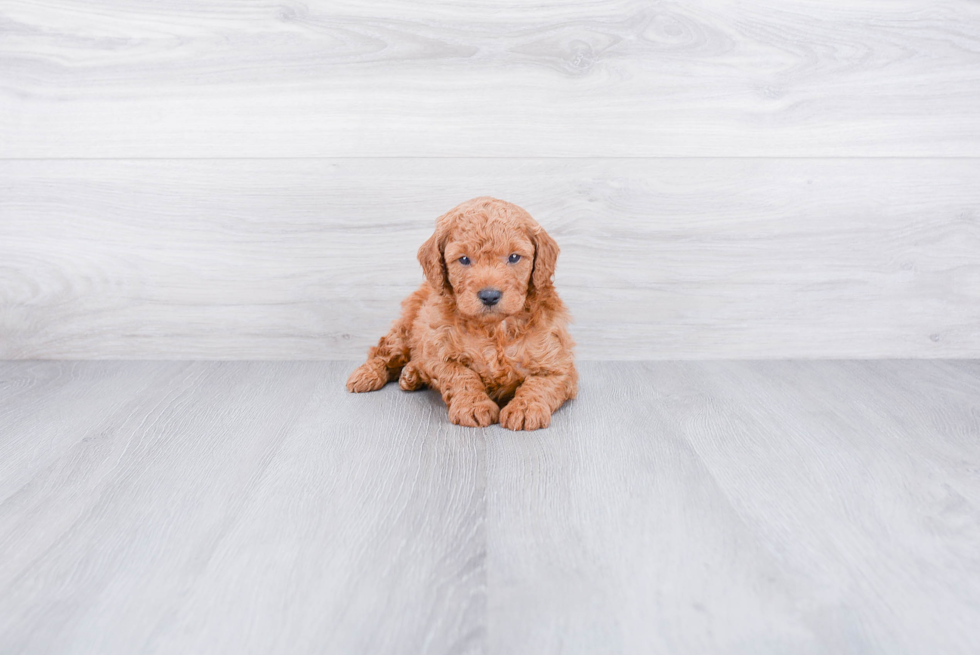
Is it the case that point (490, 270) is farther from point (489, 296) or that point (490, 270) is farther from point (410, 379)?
point (410, 379)

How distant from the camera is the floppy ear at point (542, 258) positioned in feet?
4.42

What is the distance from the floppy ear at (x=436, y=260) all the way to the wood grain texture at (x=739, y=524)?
34 centimetres

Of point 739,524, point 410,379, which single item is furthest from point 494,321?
point 739,524

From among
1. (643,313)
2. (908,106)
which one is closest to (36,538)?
(643,313)

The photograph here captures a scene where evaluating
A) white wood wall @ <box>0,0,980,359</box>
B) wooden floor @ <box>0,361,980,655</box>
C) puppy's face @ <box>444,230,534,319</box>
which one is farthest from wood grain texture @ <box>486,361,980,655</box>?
white wood wall @ <box>0,0,980,359</box>

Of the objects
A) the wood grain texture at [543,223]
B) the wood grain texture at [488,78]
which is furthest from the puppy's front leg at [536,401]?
the wood grain texture at [488,78]

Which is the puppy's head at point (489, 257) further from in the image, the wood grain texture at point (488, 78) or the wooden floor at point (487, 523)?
the wood grain texture at point (488, 78)

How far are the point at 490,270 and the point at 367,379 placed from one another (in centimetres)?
45

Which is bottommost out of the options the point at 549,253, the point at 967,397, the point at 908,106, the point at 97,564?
the point at 967,397

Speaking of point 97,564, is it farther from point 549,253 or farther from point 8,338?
point 8,338

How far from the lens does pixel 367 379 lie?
5.15 ft

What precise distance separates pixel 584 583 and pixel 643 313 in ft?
3.59

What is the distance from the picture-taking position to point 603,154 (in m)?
1.73

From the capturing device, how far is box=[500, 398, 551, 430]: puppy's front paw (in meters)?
1.30
